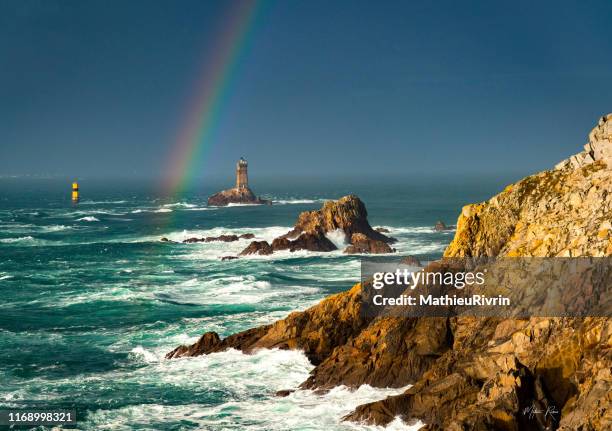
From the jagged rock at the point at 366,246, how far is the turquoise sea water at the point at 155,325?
289 cm

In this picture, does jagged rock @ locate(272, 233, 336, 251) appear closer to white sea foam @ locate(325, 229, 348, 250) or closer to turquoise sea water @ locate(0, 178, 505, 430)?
white sea foam @ locate(325, 229, 348, 250)

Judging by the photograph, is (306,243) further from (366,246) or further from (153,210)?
(153,210)

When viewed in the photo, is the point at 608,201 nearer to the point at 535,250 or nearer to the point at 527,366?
the point at 535,250

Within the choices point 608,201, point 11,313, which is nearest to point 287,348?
point 608,201

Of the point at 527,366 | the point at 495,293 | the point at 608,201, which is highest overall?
the point at 608,201

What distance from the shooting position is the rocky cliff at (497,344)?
27.9 meters

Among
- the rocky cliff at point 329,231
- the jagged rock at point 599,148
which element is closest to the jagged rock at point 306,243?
the rocky cliff at point 329,231

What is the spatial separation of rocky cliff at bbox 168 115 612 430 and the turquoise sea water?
68.4 inches

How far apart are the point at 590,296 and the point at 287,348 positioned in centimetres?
1794

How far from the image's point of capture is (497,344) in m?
33.2

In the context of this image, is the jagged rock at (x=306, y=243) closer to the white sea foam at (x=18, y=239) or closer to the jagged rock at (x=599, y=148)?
the white sea foam at (x=18, y=239)

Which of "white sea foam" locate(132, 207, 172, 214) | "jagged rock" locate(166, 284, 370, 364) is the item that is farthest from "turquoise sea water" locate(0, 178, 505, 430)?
"white sea foam" locate(132, 207, 172, 214)

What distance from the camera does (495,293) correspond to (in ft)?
120
